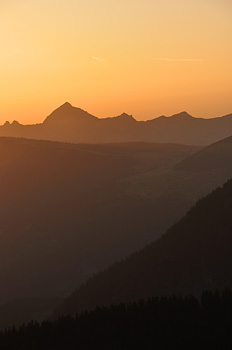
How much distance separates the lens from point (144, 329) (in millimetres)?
87562

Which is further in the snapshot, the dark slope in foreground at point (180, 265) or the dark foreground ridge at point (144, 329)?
the dark slope in foreground at point (180, 265)

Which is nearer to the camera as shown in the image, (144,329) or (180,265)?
(144,329)

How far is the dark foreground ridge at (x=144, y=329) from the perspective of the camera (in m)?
79.1

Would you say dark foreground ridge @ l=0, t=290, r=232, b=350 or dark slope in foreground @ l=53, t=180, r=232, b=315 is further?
dark slope in foreground @ l=53, t=180, r=232, b=315

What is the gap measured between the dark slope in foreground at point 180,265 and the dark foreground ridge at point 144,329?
27415mm

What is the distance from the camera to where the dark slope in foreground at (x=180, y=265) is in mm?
130375

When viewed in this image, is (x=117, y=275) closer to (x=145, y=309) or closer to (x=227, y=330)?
(x=145, y=309)

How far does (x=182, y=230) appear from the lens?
162500 mm

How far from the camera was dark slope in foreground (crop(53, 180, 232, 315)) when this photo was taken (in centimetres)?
13038

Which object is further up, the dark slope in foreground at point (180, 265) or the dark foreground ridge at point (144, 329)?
the dark slope in foreground at point (180, 265)

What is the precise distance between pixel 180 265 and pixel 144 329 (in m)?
54.5

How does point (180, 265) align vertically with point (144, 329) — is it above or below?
above

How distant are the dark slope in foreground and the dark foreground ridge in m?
27.4

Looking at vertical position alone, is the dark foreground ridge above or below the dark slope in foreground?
below
